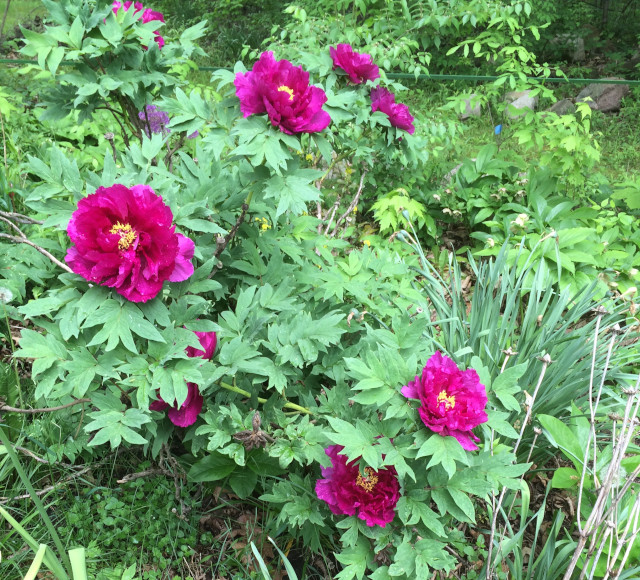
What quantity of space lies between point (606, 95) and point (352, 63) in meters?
5.98

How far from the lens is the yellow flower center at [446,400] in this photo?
4.03ft

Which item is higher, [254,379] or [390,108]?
[390,108]

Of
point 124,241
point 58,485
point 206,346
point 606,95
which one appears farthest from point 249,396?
point 606,95

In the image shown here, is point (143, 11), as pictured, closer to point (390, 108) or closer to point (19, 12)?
point (390, 108)

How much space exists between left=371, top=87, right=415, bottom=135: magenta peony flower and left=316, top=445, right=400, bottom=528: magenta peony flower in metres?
1.35

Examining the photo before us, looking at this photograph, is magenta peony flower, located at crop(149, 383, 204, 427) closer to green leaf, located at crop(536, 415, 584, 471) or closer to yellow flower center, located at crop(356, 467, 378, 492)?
yellow flower center, located at crop(356, 467, 378, 492)

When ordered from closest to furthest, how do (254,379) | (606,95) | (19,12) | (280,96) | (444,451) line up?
(444,451), (280,96), (254,379), (606,95), (19,12)

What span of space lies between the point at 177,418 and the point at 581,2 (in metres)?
9.03

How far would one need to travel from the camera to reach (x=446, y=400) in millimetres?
1244

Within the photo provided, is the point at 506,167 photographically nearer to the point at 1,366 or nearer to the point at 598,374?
the point at 598,374

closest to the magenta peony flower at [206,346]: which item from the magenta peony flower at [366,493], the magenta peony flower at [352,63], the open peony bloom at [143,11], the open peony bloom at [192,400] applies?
the open peony bloom at [192,400]

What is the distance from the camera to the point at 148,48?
181cm

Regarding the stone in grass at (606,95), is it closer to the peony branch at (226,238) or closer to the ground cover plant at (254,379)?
the ground cover plant at (254,379)

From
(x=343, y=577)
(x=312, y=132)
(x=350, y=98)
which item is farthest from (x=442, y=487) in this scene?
(x=350, y=98)
